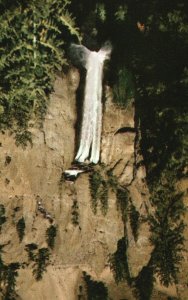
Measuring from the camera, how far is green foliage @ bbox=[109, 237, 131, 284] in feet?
27.6

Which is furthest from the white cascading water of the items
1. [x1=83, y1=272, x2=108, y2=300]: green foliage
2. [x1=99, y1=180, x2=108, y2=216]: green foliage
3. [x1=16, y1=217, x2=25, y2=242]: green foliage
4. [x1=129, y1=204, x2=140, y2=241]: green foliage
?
[x1=83, y1=272, x2=108, y2=300]: green foliage

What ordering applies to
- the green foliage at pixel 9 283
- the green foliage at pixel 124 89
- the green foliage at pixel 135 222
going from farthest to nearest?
the green foliage at pixel 124 89 < the green foliage at pixel 135 222 < the green foliage at pixel 9 283

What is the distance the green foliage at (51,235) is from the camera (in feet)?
27.0

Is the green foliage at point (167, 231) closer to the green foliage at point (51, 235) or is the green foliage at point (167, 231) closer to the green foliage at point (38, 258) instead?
the green foliage at point (51, 235)

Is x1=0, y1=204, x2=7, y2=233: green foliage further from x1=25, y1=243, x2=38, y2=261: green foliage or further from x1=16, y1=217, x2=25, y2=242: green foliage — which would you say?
x1=25, y1=243, x2=38, y2=261: green foliage

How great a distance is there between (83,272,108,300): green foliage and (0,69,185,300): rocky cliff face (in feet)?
0.28

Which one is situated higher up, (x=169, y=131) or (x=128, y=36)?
(x=128, y=36)

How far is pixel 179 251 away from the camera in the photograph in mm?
8367

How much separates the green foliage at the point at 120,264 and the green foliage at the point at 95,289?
34 cm

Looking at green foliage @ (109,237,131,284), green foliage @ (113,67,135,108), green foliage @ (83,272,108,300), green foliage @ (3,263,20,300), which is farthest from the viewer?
green foliage @ (113,67,135,108)

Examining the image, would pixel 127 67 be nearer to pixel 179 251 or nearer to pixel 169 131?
pixel 169 131

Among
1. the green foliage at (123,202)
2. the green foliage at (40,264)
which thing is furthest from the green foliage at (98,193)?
the green foliage at (40,264)

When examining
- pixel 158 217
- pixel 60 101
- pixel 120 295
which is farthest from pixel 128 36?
pixel 120 295

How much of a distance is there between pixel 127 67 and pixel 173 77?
1.08m
